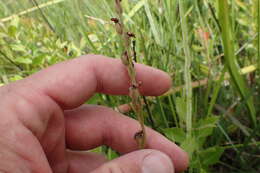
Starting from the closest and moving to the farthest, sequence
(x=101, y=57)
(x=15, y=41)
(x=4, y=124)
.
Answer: (x=4, y=124) < (x=101, y=57) < (x=15, y=41)

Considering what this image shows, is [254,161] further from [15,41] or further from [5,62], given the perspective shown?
[5,62]

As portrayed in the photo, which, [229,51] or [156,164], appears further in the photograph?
[229,51]

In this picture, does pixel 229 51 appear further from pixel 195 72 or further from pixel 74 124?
pixel 74 124

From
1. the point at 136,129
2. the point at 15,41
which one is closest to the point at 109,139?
the point at 136,129

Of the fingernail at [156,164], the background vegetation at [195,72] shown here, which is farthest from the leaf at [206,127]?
the fingernail at [156,164]

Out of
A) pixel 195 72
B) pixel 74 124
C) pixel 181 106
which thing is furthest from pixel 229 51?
pixel 74 124

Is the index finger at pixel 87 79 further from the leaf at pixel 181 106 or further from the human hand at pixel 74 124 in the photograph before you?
A: the leaf at pixel 181 106

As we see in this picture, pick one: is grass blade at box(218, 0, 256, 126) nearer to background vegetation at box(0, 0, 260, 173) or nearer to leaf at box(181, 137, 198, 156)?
background vegetation at box(0, 0, 260, 173)
